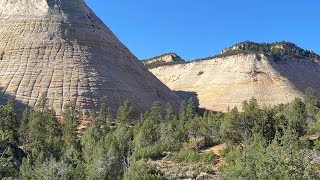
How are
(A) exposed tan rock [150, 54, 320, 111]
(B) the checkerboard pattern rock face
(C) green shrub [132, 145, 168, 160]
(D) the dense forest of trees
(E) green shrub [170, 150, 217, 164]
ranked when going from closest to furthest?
1. (E) green shrub [170, 150, 217, 164]
2. (C) green shrub [132, 145, 168, 160]
3. (B) the checkerboard pattern rock face
4. (A) exposed tan rock [150, 54, 320, 111]
5. (D) the dense forest of trees

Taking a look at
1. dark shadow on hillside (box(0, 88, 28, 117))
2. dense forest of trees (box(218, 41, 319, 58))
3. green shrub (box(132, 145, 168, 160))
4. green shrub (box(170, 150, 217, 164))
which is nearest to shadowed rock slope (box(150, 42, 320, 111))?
dense forest of trees (box(218, 41, 319, 58))

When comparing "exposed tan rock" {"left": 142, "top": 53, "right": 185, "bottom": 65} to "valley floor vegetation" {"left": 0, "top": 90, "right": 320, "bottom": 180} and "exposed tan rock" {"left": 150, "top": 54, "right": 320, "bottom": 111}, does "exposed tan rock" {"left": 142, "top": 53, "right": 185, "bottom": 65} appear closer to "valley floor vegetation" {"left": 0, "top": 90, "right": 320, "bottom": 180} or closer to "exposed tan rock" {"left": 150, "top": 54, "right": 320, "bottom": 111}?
"exposed tan rock" {"left": 150, "top": 54, "right": 320, "bottom": 111}

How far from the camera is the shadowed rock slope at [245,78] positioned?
337ft

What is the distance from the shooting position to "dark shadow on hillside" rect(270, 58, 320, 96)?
111250 millimetres

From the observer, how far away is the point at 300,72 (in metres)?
117

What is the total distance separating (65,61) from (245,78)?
53177mm

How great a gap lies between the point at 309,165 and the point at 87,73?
2394 inches

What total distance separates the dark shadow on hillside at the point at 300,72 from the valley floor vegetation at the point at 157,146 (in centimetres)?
6294

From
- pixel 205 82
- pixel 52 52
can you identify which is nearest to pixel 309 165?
pixel 52 52

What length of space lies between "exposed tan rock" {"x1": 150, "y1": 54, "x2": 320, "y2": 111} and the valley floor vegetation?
4850 centimetres

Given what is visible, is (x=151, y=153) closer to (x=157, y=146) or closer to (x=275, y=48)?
(x=157, y=146)

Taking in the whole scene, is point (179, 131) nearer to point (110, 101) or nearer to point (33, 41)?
point (110, 101)

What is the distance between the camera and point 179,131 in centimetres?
4741

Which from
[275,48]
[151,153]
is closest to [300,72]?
[275,48]
